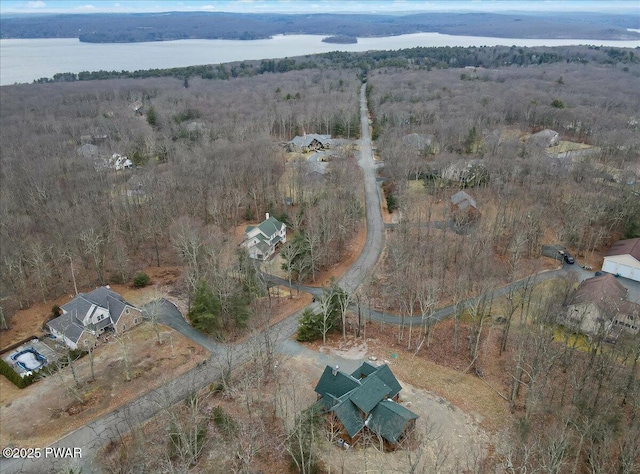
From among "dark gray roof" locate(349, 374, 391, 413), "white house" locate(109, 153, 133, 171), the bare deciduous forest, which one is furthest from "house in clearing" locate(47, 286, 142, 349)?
"white house" locate(109, 153, 133, 171)

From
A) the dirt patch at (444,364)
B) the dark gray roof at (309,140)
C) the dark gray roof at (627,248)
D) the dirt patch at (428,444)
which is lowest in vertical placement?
the dirt patch at (444,364)

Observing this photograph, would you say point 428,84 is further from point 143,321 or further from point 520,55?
point 143,321

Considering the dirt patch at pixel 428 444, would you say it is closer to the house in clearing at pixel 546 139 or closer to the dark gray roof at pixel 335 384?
the dark gray roof at pixel 335 384

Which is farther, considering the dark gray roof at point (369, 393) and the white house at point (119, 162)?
the white house at point (119, 162)

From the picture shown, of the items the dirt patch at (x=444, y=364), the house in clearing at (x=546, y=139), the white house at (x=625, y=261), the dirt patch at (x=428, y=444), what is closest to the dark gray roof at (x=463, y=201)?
the white house at (x=625, y=261)

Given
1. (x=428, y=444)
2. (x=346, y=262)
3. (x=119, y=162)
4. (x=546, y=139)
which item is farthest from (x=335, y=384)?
(x=546, y=139)

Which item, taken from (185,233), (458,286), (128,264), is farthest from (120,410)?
(458,286)

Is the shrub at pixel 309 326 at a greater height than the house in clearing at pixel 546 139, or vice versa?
the house in clearing at pixel 546 139

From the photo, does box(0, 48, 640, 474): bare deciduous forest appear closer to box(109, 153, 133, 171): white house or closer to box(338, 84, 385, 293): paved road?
box(109, 153, 133, 171): white house
